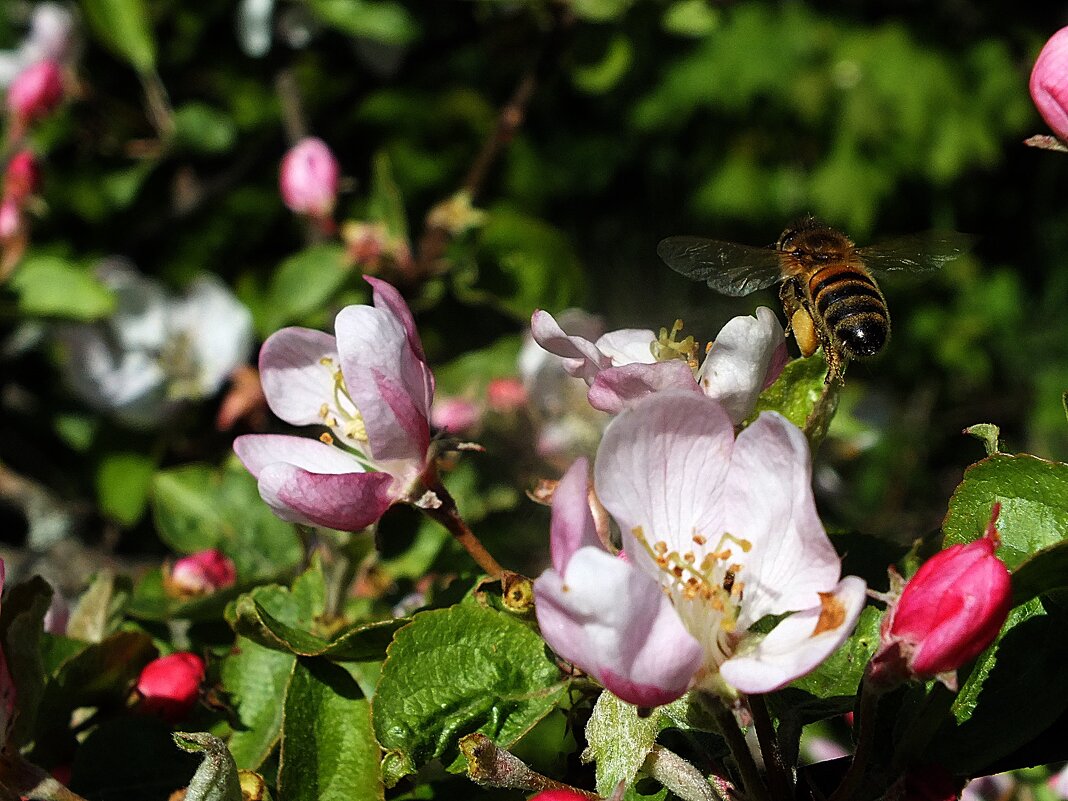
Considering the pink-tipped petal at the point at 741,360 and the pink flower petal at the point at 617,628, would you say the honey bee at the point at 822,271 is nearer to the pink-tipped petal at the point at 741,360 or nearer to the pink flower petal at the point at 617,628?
the pink-tipped petal at the point at 741,360

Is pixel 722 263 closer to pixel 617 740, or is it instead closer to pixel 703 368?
pixel 703 368

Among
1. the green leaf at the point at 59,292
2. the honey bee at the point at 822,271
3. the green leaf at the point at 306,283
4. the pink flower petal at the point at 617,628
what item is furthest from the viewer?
the green leaf at the point at 306,283

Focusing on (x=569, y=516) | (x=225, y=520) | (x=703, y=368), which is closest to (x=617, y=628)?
(x=569, y=516)

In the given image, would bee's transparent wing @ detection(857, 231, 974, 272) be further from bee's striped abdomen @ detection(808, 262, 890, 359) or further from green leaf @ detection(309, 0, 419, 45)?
green leaf @ detection(309, 0, 419, 45)

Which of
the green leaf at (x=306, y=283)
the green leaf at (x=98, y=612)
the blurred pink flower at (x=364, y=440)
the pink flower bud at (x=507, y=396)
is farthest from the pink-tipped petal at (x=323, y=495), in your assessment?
the green leaf at (x=306, y=283)

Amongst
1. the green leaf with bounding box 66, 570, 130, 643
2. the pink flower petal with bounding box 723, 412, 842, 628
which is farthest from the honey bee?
the green leaf with bounding box 66, 570, 130, 643

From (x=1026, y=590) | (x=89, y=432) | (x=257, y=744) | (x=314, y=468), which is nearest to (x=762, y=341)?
(x=1026, y=590)
